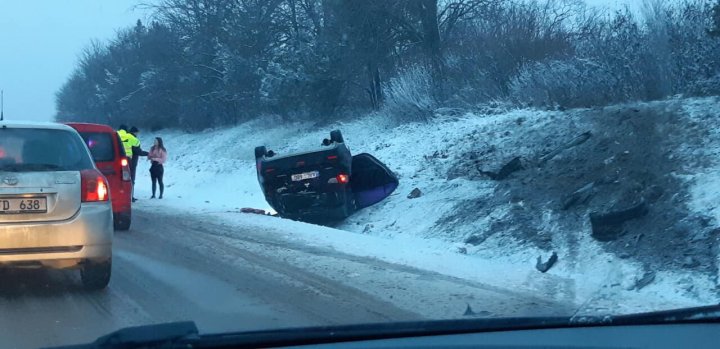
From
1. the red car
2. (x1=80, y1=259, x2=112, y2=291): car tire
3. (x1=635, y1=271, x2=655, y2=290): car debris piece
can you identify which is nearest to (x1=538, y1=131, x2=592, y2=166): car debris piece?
(x1=635, y1=271, x2=655, y2=290): car debris piece

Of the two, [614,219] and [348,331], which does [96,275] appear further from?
[614,219]

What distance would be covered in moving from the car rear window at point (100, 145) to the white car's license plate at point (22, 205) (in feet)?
18.6

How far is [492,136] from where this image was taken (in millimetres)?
16672

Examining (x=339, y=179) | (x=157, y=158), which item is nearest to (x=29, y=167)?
(x=339, y=179)

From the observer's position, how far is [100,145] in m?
13.5

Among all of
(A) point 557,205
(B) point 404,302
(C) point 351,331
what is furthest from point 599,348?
(A) point 557,205

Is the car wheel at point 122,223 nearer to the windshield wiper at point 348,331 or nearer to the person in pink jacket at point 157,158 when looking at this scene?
the person in pink jacket at point 157,158

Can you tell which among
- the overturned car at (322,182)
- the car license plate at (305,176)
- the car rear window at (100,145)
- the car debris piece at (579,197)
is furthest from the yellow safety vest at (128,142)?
the car debris piece at (579,197)

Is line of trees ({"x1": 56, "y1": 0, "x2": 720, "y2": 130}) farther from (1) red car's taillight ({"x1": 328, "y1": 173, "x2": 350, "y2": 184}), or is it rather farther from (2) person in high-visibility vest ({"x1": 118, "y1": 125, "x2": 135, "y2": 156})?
(2) person in high-visibility vest ({"x1": 118, "y1": 125, "x2": 135, "y2": 156})

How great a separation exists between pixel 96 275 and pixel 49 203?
1063 millimetres

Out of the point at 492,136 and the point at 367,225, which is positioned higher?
the point at 492,136

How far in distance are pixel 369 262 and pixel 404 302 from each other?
97.7 inches

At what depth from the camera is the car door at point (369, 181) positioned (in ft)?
50.3

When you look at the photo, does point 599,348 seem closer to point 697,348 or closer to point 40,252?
point 697,348
